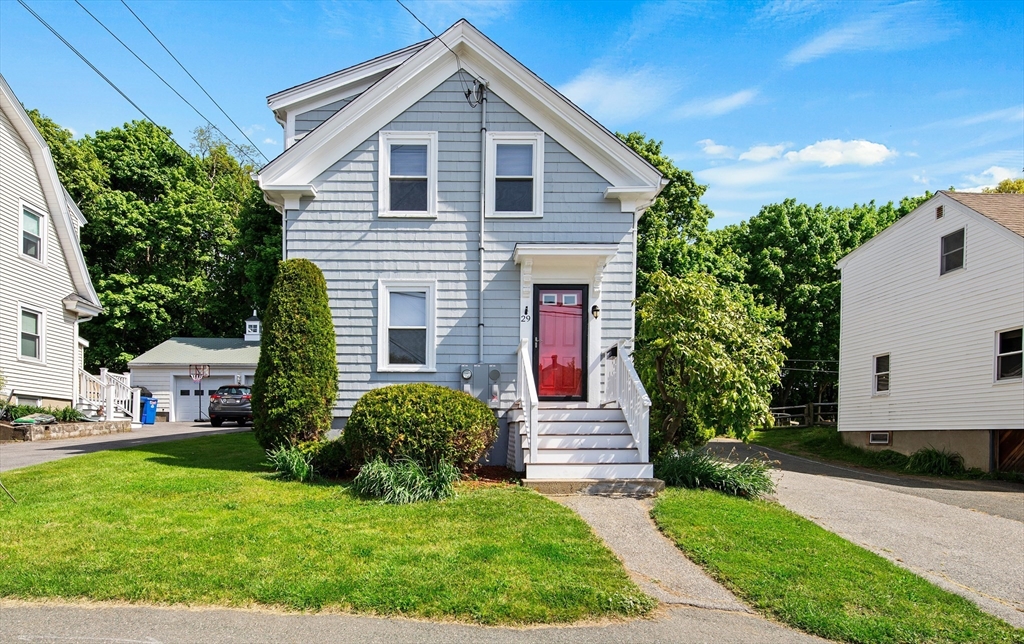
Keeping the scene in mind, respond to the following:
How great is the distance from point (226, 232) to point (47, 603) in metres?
32.8

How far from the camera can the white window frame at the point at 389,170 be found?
12.3 metres

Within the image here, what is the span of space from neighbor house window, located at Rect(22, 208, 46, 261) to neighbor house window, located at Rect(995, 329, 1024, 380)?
24261 mm

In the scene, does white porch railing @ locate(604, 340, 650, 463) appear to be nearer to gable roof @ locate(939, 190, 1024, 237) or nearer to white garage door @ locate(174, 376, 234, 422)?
gable roof @ locate(939, 190, 1024, 237)

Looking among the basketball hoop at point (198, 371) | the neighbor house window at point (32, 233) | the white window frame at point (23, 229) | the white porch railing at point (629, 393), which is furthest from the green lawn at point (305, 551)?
the basketball hoop at point (198, 371)

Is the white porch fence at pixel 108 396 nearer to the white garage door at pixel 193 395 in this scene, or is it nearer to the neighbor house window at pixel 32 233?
the neighbor house window at pixel 32 233

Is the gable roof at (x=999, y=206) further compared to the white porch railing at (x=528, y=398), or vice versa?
the gable roof at (x=999, y=206)

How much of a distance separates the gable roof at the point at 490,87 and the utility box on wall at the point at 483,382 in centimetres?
363

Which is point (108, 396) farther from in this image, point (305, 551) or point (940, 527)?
point (940, 527)

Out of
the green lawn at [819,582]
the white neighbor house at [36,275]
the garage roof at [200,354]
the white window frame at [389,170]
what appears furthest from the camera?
the garage roof at [200,354]

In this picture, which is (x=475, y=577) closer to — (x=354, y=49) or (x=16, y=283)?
(x=354, y=49)

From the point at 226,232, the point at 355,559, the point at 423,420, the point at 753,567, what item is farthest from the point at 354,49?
the point at 226,232

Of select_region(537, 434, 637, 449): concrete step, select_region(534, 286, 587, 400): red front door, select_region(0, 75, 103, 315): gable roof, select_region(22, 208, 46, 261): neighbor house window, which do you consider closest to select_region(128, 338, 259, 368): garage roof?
select_region(0, 75, 103, 315): gable roof

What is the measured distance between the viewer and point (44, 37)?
9.59m

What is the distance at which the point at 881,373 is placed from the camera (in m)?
A: 20.7
